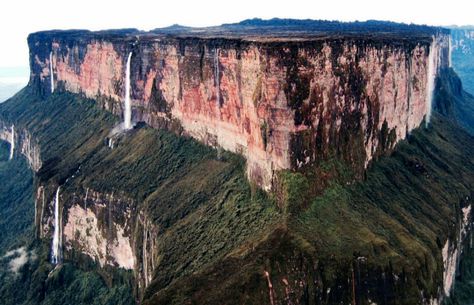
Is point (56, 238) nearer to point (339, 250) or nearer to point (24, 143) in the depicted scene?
point (24, 143)

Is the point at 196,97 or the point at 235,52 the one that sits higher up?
the point at 235,52

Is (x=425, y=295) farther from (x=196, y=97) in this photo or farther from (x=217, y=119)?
(x=196, y=97)

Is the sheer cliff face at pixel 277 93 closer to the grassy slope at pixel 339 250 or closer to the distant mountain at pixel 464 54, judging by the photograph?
the grassy slope at pixel 339 250

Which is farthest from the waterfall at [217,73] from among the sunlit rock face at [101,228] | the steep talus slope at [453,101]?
the steep talus slope at [453,101]

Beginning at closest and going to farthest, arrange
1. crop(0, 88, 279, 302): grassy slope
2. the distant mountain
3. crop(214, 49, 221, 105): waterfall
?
crop(0, 88, 279, 302): grassy slope
crop(214, 49, 221, 105): waterfall
the distant mountain

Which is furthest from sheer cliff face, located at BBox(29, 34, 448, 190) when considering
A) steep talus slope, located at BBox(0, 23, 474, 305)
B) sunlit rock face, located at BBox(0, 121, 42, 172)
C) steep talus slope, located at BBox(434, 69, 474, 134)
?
steep talus slope, located at BBox(434, 69, 474, 134)

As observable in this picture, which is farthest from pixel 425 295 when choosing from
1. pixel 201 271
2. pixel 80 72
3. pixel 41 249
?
pixel 80 72

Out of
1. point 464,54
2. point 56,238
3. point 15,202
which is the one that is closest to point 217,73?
point 56,238

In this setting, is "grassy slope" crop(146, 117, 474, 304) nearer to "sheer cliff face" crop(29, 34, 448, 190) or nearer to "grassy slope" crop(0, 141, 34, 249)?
"sheer cliff face" crop(29, 34, 448, 190)
